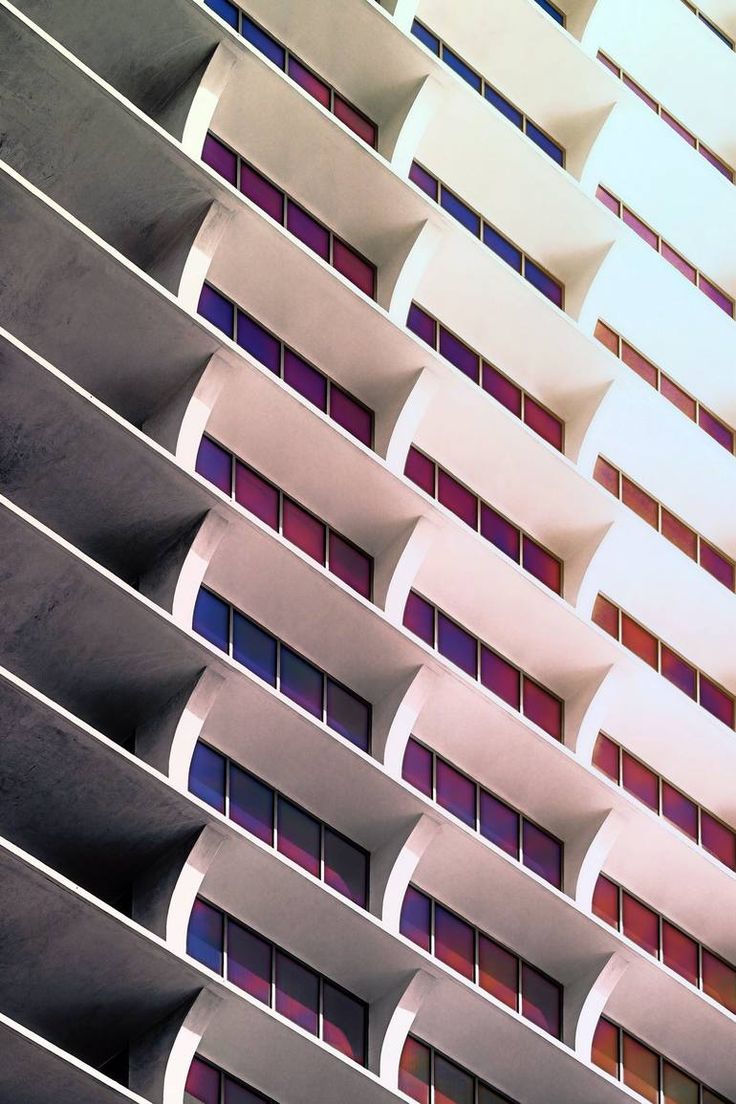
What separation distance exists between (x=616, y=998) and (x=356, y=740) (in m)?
6.46

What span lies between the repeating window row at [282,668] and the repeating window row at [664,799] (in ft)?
18.8

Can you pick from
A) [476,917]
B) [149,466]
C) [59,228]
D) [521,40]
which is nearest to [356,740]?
[476,917]

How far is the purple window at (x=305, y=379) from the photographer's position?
4819 centimetres

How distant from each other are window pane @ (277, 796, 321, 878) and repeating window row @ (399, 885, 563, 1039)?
6.44 ft

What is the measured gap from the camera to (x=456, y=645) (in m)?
49.3

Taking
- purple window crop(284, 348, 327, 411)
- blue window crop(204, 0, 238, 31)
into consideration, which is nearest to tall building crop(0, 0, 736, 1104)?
blue window crop(204, 0, 238, 31)

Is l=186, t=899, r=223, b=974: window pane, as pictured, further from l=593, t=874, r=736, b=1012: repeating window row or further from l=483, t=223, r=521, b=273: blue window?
l=483, t=223, r=521, b=273: blue window

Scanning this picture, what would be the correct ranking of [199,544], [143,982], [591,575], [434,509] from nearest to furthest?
1. [143,982]
2. [199,544]
3. [434,509]
4. [591,575]

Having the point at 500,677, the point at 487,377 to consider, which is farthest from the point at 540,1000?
the point at 487,377

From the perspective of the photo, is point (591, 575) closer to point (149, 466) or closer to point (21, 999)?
point (149, 466)

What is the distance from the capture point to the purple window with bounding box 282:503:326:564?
155ft

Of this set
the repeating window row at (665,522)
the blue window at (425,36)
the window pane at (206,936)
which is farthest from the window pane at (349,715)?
the blue window at (425,36)

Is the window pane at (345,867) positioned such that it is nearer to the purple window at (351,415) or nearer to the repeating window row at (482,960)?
the repeating window row at (482,960)

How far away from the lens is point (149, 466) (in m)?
43.4
